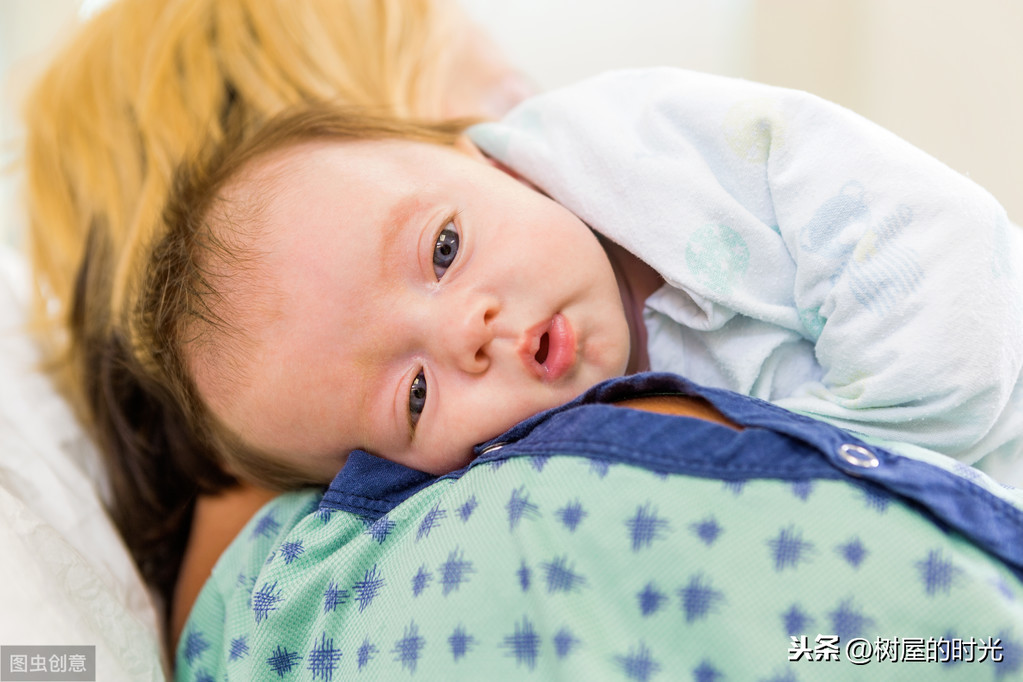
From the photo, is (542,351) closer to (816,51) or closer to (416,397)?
(416,397)

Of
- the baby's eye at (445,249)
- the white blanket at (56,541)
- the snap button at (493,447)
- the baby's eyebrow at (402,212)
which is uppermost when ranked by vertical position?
the baby's eyebrow at (402,212)

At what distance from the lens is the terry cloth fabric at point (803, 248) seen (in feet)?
2.17

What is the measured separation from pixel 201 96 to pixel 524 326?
784mm

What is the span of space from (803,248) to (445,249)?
32 centimetres

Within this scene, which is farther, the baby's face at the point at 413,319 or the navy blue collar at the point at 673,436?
the baby's face at the point at 413,319

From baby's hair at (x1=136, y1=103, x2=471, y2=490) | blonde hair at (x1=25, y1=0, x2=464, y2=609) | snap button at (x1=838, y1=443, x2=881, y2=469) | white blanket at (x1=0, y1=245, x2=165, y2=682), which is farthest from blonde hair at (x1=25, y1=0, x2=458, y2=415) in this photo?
snap button at (x1=838, y1=443, x2=881, y2=469)

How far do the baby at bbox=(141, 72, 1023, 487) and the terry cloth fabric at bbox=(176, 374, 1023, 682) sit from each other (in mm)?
81

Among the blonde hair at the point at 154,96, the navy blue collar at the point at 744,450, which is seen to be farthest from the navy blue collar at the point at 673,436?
the blonde hair at the point at 154,96

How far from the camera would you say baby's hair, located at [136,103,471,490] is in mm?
784

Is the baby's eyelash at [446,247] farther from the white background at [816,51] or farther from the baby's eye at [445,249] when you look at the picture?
the white background at [816,51]

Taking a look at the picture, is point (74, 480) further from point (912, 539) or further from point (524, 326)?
point (912, 539)

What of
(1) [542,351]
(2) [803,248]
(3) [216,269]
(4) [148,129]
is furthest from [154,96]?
(2) [803,248]

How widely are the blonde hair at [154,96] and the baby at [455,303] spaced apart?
40 cm

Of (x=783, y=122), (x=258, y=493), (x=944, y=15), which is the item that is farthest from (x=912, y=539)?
(x=944, y=15)
